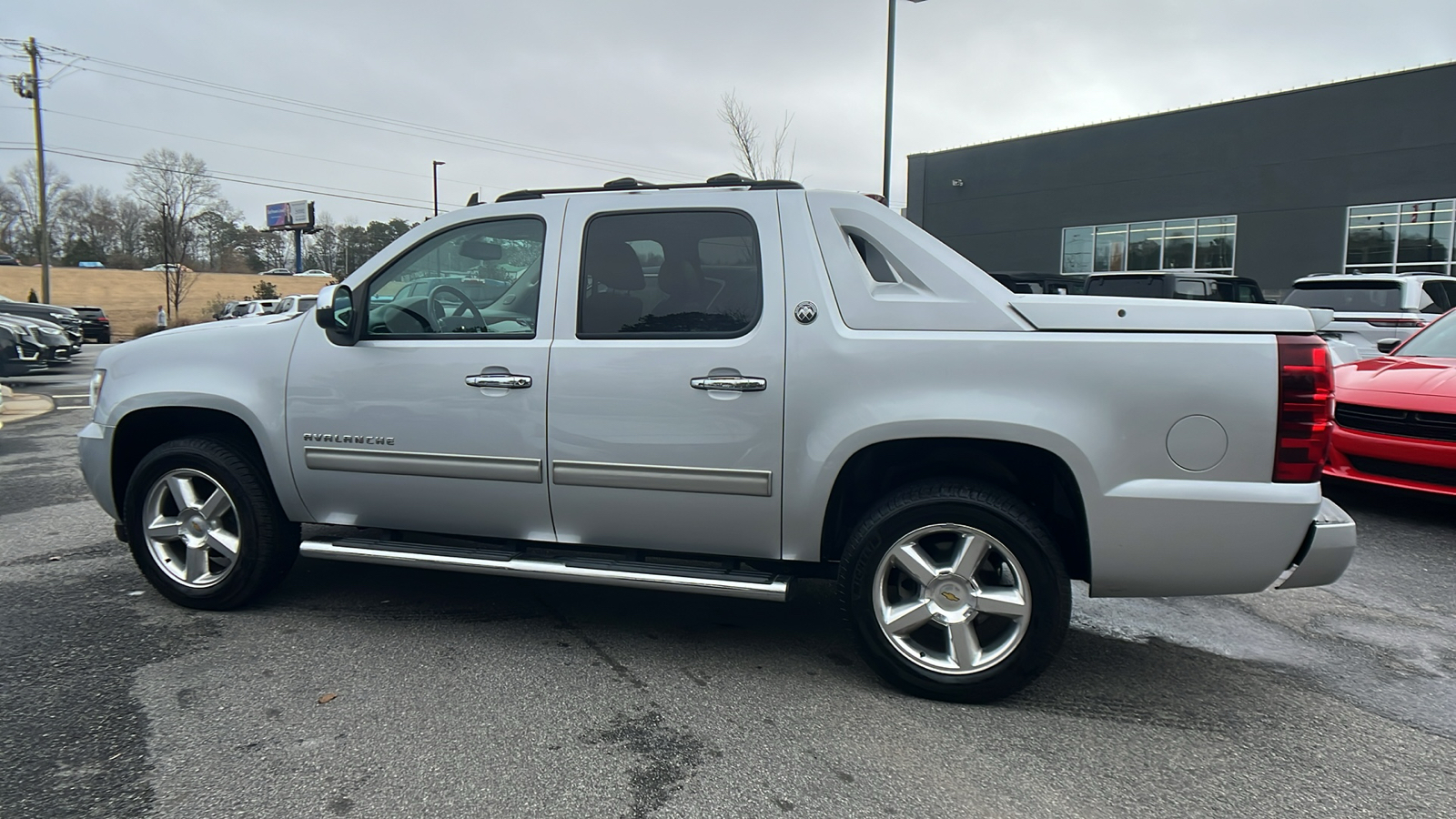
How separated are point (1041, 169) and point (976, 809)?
31.1 m

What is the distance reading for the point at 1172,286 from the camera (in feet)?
36.4

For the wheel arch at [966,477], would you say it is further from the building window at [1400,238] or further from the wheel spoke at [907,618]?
the building window at [1400,238]

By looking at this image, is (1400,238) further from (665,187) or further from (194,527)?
(194,527)

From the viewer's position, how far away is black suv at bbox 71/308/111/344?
29.2 meters

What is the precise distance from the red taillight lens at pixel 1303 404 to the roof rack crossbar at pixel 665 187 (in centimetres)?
190

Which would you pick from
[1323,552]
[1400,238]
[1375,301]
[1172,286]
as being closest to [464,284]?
[1323,552]

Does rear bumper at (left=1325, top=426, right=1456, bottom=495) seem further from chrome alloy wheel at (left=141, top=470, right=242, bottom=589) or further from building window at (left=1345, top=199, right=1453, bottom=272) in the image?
building window at (left=1345, top=199, right=1453, bottom=272)

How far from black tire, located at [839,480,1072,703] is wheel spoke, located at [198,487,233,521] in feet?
9.59

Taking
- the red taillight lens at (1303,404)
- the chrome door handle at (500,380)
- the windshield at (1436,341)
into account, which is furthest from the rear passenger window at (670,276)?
the windshield at (1436,341)

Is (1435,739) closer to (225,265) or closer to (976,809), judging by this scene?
(976,809)

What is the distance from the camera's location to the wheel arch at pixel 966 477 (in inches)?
131

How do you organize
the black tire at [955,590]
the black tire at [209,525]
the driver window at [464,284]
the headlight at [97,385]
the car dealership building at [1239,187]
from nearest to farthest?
the black tire at [955,590], the driver window at [464,284], the black tire at [209,525], the headlight at [97,385], the car dealership building at [1239,187]

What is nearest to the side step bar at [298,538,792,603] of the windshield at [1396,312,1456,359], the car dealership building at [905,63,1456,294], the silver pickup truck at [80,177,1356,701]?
the silver pickup truck at [80,177,1356,701]

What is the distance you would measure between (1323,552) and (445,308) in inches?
141
